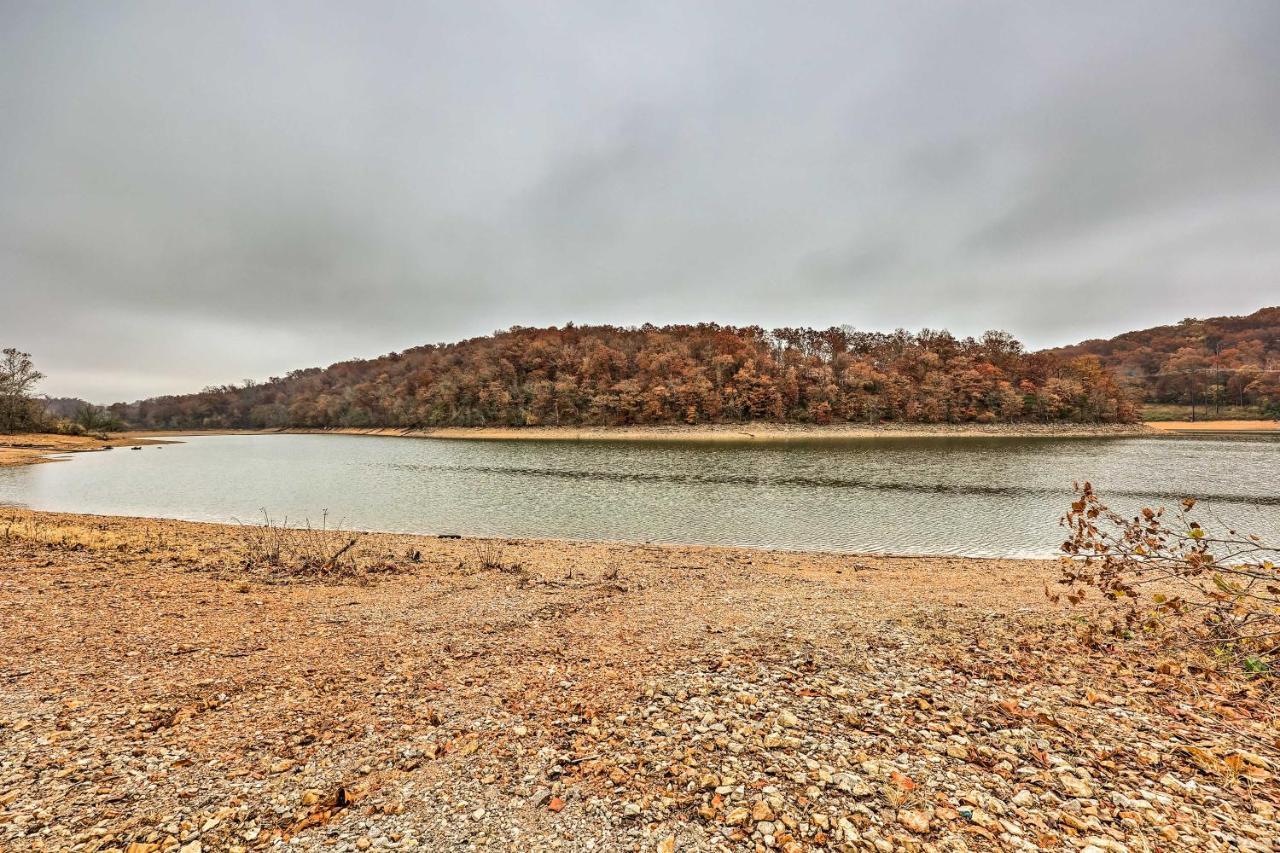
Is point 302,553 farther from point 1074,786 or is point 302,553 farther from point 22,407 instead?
point 22,407

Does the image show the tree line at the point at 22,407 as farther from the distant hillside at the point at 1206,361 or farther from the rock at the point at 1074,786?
the distant hillside at the point at 1206,361

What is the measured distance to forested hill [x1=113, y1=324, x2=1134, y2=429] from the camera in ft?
248

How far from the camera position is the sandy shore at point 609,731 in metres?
3.14

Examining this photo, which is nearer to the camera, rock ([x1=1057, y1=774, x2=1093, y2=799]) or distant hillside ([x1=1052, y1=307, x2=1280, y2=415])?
rock ([x1=1057, y1=774, x2=1093, y2=799])

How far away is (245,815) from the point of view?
3326mm

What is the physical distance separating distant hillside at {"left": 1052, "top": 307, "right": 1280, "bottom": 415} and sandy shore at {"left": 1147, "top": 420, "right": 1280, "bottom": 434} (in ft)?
15.8

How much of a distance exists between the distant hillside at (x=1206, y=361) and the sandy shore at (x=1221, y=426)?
15.8ft

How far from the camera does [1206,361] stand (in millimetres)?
92625

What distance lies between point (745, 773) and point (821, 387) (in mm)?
78571

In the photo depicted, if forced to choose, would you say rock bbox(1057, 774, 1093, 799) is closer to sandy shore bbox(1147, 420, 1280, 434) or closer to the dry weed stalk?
the dry weed stalk

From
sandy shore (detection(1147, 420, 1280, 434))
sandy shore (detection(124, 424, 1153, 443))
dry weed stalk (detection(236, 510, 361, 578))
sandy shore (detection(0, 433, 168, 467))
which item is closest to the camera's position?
dry weed stalk (detection(236, 510, 361, 578))

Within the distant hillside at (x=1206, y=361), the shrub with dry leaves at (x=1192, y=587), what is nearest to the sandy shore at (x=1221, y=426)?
the distant hillside at (x=1206, y=361)

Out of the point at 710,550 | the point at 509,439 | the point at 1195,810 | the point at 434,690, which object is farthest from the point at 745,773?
the point at 509,439

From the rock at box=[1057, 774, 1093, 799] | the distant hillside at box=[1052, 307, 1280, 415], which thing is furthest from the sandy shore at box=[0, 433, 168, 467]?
the distant hillside at box=[1052, 307, 1280, 415]
